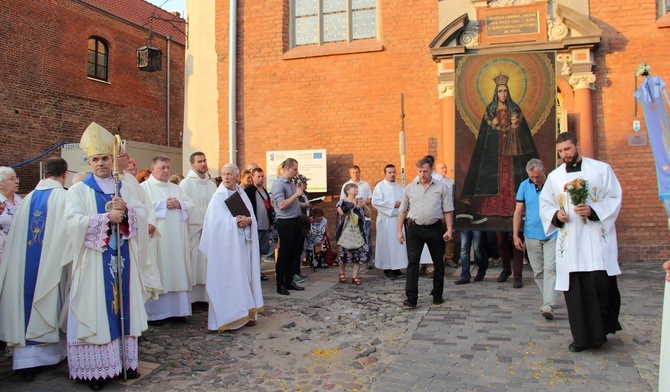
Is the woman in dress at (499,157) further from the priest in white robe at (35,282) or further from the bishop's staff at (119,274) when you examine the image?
the priest in white robe at (35,282)

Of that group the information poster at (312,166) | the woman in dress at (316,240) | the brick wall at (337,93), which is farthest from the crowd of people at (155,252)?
the brick wall at (337,93)

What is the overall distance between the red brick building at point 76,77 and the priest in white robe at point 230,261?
13.8 m

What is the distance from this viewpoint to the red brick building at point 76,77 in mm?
16453

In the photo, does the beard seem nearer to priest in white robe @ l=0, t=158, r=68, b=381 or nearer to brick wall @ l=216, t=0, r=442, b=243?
priest in white robe @ l=0, t=158, r=68, b=381

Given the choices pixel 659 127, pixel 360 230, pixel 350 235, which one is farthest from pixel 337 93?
pixel 659 127

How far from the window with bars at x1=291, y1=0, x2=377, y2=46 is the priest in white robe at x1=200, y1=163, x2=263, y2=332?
6992 millimetres

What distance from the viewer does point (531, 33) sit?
1030cm

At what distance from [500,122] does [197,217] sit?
579 cm

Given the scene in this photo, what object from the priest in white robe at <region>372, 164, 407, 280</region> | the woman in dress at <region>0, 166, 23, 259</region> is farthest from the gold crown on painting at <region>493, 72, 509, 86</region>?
the woman in dress at <region>0, 166, 23, 259</region>

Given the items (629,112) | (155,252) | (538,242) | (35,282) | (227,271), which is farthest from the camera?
(629,112)

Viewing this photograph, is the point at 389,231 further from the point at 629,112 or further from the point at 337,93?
the point at 629,112

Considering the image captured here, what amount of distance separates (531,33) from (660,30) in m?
2.34

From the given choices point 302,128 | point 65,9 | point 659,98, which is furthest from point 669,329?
point 65,9

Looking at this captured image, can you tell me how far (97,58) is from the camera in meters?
19.5
